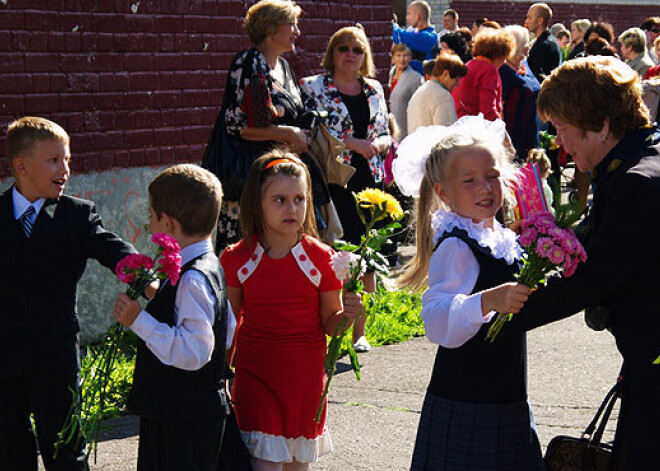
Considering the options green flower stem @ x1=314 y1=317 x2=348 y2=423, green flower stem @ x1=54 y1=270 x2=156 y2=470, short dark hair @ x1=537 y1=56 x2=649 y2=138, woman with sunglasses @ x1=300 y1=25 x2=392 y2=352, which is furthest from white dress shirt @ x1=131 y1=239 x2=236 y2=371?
woman with sunglasses @ x1=300 y1=25 x2=392 y2=352

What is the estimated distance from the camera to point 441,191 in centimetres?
409

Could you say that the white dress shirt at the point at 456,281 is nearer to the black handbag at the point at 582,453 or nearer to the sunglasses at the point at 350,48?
the black handbag at the point at 582,453

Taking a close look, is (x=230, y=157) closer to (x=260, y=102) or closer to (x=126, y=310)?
(x=260, y=102)

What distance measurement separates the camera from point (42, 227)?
14.5ft

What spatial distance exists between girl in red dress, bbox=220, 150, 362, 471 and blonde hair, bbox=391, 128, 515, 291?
1.09 ft

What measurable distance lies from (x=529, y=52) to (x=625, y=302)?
10.9 metres

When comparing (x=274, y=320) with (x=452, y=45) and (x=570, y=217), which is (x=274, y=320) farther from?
(x=452, y=45)

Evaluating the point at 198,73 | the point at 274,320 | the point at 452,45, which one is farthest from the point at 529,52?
the point at 274,320

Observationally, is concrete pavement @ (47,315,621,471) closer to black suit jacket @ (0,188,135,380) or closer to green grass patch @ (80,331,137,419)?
green grass patch @ (80,331,137,419)

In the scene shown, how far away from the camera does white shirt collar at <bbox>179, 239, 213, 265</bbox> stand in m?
3.97

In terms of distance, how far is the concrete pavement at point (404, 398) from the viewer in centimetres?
563

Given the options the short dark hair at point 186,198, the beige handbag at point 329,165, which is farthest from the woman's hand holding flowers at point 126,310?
the beige handbag at point 329,165

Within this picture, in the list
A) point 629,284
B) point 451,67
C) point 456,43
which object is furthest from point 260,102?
point 456,43

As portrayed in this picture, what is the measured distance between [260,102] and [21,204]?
233cm
